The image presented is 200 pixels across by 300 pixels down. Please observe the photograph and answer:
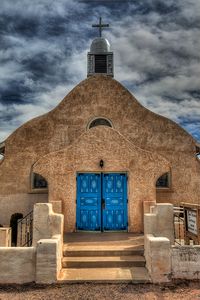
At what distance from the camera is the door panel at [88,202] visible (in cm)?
1080

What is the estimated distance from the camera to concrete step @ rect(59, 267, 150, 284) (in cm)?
699

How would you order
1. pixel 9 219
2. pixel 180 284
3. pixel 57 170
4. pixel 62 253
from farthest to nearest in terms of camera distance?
1. pixel 9 219
2. pixel 57 170
3. pixel 62 253
4. pixel 180 284

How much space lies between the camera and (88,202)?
430 inches

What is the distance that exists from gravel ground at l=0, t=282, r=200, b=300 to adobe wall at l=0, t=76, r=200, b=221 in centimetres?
712

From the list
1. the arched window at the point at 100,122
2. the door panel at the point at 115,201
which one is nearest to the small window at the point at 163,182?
the door panel at the point at 115,201

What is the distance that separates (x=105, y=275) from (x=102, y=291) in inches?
27.4

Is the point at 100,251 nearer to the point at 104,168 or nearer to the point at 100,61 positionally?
the point at 104,168

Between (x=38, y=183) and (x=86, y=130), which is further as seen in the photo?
(x=38, y=183)

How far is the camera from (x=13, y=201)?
1373 centimetres

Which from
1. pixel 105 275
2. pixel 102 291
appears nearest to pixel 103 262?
pixel 105 275

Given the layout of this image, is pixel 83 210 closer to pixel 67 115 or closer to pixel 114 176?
pixel 114 176

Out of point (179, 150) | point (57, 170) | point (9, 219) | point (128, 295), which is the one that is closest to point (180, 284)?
point (128, 295)

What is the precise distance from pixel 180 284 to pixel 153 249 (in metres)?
1.01

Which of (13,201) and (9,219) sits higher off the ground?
(13,201)
